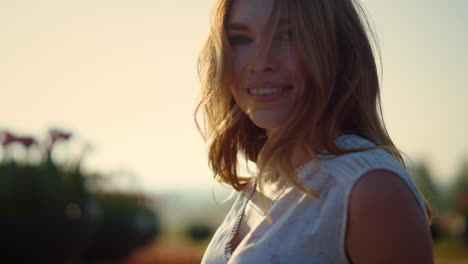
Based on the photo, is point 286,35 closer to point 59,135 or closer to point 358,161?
point 358,161

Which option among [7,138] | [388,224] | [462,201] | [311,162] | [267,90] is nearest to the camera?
[388,224]

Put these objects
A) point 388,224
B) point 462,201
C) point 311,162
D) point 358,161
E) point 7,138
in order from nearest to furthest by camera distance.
Answer: point 388,224, point 358,161, point 311,162, point 7,138, point 462,201

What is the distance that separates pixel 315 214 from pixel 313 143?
0.70 feet

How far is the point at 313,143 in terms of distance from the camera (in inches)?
55.2

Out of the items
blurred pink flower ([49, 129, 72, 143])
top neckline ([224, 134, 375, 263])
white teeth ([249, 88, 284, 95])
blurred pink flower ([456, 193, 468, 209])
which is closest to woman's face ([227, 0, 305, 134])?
white teeth ([249, 88, 284, 95])

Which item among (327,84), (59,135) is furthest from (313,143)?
(59,135)

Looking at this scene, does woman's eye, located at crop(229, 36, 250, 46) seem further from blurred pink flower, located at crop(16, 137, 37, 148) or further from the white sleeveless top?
blurred pink flower, located at crop(16, 137, 37, 148)

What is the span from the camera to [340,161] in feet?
→ 4.24

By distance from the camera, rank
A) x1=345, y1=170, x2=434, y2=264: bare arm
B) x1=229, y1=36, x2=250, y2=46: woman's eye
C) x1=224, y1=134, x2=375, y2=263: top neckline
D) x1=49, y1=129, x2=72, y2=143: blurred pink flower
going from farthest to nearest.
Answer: x1=49, y1=129, x2=72, y2=143: blurred pink flower → x1=229, y1=36, x2=250, y2=46: woman's eye → x1=224, y1=134, x2=375, y2=263: top neckline → x1=345, y1=170, x2=434, y2=264: bare arm

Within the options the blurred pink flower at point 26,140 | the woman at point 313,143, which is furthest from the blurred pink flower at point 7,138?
the woman at point 313,143

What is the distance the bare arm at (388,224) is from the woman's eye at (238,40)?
62 cm

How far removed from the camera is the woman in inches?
44.9

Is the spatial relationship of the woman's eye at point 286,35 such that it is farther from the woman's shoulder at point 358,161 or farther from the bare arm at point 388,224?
the bare arm at point 388,224

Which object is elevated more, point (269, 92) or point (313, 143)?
point (269, 92)
